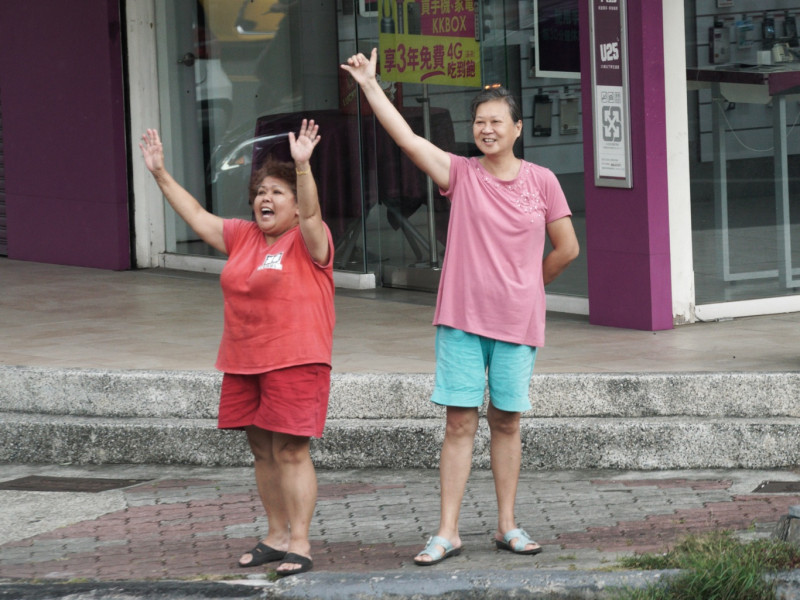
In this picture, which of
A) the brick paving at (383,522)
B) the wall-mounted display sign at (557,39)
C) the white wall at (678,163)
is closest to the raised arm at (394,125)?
the brick paving at (383,522)

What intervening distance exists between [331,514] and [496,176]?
1.76 meters

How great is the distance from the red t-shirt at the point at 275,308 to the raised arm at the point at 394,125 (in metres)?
0.52

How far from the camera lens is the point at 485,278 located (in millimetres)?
5262

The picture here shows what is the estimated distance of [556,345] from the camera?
8.15 m

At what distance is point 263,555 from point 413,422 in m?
1.78

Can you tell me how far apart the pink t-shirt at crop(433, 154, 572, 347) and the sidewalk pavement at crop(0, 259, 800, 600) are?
Result: 2.94ft

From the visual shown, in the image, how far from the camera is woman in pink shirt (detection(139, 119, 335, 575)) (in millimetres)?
5207

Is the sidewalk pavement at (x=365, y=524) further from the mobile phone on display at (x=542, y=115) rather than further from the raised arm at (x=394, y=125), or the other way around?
the mobile phone on display at (x=542, y=115)

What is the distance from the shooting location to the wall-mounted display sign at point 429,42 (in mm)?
9820

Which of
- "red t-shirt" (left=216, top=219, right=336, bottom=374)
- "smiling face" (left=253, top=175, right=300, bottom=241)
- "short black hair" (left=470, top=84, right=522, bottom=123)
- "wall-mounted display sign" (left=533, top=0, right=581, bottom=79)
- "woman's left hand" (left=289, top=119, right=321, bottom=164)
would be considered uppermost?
"wall-mounted display sign" (left=533, top=0, right=581, bottom=79)

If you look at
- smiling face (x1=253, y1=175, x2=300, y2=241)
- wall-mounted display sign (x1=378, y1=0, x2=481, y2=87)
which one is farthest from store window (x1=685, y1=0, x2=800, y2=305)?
smiling face (x1=253, y1=175, x2=300, y2=241)

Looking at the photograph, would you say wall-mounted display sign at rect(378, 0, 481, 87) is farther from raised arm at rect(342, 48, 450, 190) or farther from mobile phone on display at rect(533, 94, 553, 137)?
raised arm at rect(342, 48, 450, 190)

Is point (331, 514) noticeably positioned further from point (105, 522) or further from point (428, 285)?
point (428, 285)

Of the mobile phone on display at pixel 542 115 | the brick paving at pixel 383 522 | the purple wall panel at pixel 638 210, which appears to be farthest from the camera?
the mobile phone on display at pixel 542 115
